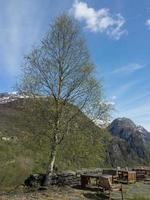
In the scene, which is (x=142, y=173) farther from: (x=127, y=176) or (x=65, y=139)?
(x=65, y=139)

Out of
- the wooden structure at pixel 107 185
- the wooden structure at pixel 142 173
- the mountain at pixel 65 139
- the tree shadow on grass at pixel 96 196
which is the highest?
the mountain at pixel 65 139

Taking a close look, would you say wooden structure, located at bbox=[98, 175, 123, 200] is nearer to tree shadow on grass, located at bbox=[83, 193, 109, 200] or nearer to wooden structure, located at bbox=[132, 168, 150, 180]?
tree shadow on grass, located at bbox=[83, 193, 109, 200]

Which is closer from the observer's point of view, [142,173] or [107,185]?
[107,185]

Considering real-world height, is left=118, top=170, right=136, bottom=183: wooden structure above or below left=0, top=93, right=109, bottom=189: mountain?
below

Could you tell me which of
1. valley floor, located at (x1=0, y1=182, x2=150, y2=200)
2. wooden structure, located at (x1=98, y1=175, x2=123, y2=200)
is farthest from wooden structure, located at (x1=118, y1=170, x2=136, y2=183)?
wooden structure, located at (x1=98, y1=175, x2=123, y2=200)

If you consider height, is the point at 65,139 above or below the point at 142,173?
above

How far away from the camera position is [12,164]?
29172mm

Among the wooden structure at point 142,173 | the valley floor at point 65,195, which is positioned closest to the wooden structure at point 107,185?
the valley floor at point 65,195

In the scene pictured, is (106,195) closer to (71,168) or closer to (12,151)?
(71,168)

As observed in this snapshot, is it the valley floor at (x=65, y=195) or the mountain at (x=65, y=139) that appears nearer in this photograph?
the valley floor at (x=65, y=195)

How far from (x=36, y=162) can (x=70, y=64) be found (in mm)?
10122

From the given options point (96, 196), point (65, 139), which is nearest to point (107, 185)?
point (96, 196)

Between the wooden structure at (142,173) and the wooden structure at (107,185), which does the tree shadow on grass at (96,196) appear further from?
the wooden structure at (142,173)

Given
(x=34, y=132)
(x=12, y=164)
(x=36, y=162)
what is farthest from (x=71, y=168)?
(x=34, y=132)
